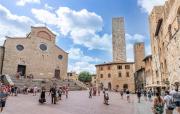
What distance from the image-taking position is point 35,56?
46.1 m

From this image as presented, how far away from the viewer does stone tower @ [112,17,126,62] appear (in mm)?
62875

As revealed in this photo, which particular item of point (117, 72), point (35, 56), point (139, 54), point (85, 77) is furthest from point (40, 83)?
point (85, 77)

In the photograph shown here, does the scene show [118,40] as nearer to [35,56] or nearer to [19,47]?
[35,56]

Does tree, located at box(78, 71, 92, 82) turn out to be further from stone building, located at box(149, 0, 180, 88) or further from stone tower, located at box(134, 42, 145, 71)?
stone building, located at box(149, 0, 180, 88)

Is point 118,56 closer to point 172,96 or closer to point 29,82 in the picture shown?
point 29,82

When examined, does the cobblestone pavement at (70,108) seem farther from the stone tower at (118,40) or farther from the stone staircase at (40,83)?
the stone tower at (118,40)

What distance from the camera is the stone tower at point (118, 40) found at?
6288cm

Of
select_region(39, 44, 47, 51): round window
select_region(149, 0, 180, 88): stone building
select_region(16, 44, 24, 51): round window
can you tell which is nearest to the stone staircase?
select_region(16, 44, 24, 51): round window

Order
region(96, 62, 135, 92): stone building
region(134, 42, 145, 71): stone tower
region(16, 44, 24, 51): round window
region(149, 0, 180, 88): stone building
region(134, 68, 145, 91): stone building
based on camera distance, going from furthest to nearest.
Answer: region(134, 42, 145, 71): stone tower, region(96, 62, 135, 92): stone building, region(134, 68, 145, 91): stone building, region(16, 44, 24, 51): round window, region(149, 0, 180, 88): stone building

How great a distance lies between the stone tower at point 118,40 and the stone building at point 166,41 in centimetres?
2231

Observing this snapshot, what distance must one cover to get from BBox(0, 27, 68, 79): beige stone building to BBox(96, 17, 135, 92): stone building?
44.7 ft

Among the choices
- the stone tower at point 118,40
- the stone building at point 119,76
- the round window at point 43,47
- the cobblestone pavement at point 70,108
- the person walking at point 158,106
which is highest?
the stone tower at point 118,40

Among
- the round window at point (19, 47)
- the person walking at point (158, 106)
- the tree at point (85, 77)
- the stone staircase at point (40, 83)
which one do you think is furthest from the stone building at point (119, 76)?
the person walking at point (158, 106)

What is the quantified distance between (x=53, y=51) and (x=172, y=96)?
41.9 metres
